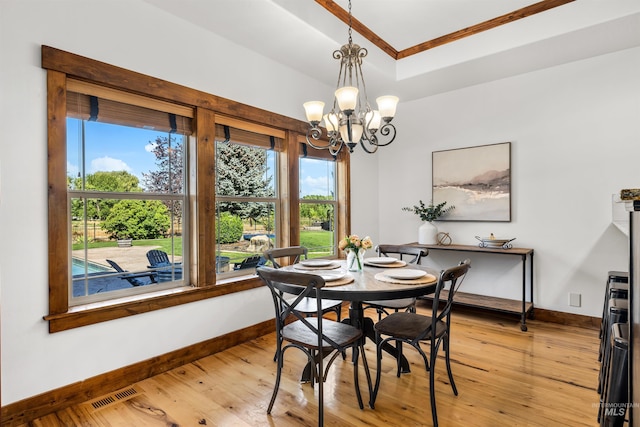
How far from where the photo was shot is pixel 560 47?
3203 mm

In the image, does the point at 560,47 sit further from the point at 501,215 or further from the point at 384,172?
the point at 384,172

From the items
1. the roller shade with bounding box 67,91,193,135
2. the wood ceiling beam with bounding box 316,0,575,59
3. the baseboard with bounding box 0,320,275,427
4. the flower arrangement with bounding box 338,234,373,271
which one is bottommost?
the baseboard with bounding box 0,320,275,427

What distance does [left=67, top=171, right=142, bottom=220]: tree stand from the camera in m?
A: 2.34

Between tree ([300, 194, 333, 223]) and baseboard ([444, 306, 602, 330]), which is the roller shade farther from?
baseboard ([444, 306, 602, 330])

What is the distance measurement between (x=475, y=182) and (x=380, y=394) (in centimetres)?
284

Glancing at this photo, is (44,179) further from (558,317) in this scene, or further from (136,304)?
(558,317)

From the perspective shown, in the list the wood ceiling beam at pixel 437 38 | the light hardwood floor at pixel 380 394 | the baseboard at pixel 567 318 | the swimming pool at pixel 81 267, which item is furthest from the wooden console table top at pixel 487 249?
the swimming pool at pixel 81 267

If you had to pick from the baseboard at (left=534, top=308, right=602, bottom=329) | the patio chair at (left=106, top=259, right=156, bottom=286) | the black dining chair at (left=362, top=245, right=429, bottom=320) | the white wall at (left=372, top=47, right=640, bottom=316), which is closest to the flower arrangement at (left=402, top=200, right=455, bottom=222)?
the white wall at (left=372, top=47, right=640, bottom=316)

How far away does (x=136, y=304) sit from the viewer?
2486 millimetres

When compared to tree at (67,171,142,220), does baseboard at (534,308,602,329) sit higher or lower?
lower

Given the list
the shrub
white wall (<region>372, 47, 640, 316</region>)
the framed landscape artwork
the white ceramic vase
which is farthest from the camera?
the white ceramic vase

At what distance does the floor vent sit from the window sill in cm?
50

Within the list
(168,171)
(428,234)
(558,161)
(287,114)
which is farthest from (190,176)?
(558,161)

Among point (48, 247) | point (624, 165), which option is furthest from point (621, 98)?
point (48, 247)
